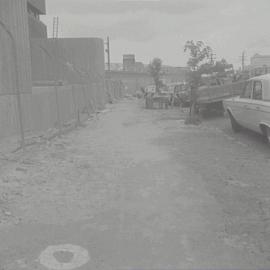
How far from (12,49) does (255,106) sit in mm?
6287

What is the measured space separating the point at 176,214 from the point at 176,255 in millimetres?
1349

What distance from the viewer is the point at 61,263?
176 inches

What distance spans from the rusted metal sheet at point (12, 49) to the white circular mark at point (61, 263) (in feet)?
26.1

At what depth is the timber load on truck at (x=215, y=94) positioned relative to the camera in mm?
19953

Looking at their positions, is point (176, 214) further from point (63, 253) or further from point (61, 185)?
point (61, 185)

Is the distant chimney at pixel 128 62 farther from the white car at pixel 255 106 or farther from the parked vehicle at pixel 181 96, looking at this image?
the white car at pixel 255 106

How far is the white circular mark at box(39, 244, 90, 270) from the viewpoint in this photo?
4402 mm

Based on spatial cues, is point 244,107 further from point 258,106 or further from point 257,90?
point 258,106

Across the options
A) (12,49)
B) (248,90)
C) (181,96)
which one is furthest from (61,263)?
(181,96)

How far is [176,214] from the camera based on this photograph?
595cm

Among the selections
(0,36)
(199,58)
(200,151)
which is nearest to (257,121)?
(200,151)

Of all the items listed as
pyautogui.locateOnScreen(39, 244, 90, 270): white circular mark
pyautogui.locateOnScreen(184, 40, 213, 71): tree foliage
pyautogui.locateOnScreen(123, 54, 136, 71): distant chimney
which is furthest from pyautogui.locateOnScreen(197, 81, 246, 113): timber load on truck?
pyautogui.locateOnScreen(123, 54, 136, 71): distant chimney

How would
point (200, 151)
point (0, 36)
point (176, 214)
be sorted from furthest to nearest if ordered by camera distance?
point (0, 36) < point (200, 151) < point (176, 214)

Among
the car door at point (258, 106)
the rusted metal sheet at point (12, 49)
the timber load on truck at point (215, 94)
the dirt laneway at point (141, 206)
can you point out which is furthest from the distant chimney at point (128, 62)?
the dirt laneway at point (141, 206)
